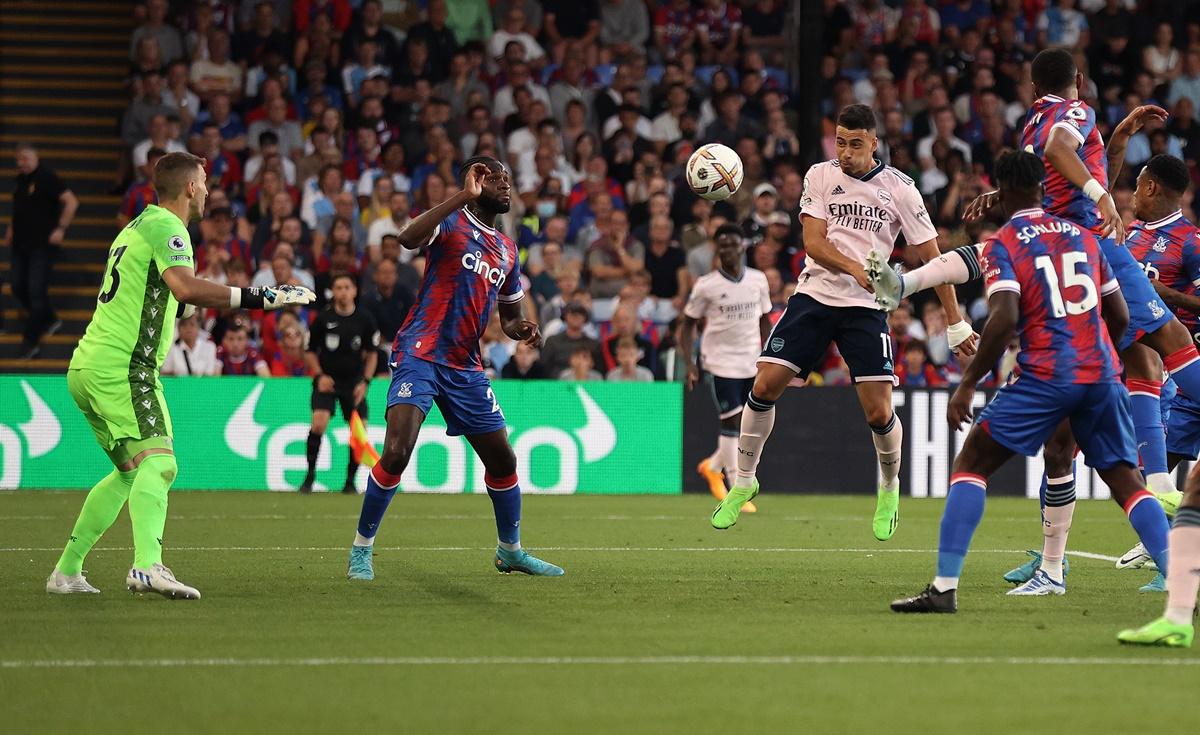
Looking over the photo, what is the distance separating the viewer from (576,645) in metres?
7.00

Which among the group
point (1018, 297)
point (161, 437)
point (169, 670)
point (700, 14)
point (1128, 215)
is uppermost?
point (700, 14)

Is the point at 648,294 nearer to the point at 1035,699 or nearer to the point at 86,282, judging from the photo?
the point at 86,282

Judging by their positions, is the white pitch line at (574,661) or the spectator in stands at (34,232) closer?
the white pitch line at (574,661)

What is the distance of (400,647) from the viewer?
6.87 meters

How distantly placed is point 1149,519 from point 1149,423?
2.29m

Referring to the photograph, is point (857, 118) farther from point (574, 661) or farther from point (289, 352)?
point (289, 352)

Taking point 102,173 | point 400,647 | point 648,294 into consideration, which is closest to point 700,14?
point 648,294

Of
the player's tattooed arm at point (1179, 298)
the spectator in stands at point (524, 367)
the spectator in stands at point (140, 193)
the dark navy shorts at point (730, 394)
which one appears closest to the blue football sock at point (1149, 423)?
the player's tattooed arm at point (1179, 298)

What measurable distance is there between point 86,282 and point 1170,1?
1684cm

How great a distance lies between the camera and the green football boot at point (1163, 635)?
22.4 feet

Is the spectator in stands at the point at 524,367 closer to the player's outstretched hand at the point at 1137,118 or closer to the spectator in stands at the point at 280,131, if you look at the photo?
the spectator in stands at the point at 280,131

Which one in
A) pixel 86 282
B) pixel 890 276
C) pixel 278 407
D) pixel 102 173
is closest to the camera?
pixel 890 276

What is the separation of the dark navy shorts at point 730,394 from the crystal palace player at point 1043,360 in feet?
27.6

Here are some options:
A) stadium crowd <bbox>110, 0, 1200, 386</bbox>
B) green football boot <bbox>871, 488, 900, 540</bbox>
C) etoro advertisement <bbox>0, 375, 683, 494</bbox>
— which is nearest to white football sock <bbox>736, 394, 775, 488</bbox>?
green football boot <bbox>871, 488, 900, 540</bbox>
